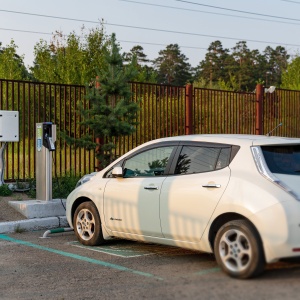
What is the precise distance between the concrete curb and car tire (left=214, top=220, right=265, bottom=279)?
4215 millimetres

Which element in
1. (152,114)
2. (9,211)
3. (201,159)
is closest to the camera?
(201,159)

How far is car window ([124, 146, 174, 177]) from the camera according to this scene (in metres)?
7.49

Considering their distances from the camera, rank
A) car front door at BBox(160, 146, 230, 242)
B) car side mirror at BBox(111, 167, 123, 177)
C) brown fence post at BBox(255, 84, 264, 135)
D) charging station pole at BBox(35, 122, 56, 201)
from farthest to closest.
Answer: brown fence post at BBox(255, 84, 264, 135) → charging station pole at BBox(35, 122, 56, 201) → car side mirror at BBox(111, 167, 123, 177) → car front door at BBox(160, 146, 230, 242)

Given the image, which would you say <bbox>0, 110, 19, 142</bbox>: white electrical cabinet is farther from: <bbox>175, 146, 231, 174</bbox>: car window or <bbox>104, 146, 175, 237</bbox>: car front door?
<bbox>175, 146, 231, 174</bbox>: car window

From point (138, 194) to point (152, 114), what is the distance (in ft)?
25.2

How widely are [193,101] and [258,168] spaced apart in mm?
9538

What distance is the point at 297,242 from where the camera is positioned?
19.4 feet

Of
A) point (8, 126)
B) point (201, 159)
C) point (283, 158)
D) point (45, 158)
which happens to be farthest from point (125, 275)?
point (8, 126)

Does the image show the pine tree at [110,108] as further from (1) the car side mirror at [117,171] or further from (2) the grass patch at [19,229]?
(1) the car side mirror at [117,171]

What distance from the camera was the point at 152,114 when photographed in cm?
1501

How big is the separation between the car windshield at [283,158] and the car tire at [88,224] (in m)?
2.69

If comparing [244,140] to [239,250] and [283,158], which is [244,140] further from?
[239,250]

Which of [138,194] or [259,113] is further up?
[259,113]

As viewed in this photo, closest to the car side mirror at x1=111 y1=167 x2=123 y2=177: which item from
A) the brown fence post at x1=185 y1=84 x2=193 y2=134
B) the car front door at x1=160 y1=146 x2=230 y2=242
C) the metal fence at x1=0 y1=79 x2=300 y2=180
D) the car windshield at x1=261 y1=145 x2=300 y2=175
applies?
the car front door at x1=160 y1=146 x2=230 y2=242
